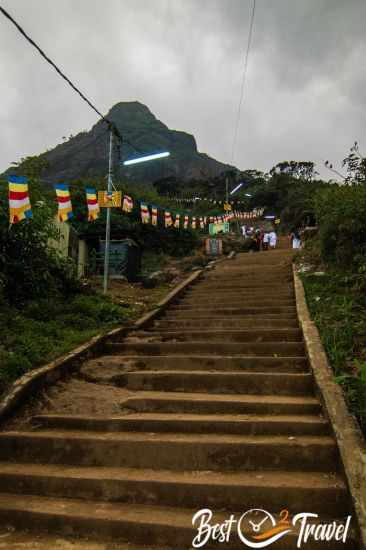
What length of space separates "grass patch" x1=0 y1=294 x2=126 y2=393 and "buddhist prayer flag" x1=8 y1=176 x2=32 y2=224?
1.62 metres

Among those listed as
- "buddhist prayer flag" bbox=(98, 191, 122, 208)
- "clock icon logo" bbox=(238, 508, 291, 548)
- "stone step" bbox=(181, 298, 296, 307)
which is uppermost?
"buddhist prayer flag" bbox=(98, 191, 122, 208)

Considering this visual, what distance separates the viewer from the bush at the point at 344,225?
27.4ft

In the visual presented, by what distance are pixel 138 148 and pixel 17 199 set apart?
205 ft

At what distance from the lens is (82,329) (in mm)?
7406

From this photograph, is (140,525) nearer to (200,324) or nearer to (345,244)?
(200,324)

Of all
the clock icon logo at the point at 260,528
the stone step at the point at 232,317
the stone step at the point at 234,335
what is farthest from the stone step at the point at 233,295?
the clock icon logo at the point at 260,528

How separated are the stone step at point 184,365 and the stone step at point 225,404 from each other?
73 centimetres

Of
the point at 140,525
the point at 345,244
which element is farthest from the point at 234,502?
the point at 345,244

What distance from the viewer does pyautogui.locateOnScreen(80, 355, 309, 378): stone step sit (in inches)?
214

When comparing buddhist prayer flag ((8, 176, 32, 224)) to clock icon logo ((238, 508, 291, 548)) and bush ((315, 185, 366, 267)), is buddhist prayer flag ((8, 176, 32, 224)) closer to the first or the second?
clock icon logo ((238, 508, 291, 548))

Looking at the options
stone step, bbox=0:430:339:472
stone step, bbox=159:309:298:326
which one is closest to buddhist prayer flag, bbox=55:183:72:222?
stone step, bbox=159:309:298:326

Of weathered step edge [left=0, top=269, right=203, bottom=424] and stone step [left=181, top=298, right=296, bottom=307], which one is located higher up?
stone step [left=181, top=298, right=296, bottom=307]

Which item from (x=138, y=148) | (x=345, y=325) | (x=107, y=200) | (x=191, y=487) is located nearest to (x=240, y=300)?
(x=345, y=325)

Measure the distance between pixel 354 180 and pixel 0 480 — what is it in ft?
31.6
